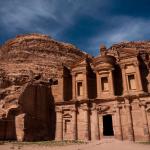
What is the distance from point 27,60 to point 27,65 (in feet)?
9.48

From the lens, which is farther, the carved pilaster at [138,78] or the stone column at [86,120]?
the stone column at [86,120]

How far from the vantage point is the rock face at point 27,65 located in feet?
84.8

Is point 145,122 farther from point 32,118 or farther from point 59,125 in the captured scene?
point 32,118

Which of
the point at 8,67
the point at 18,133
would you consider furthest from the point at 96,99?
the point at 8,67

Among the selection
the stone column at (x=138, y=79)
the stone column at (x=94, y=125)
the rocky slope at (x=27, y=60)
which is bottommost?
the stone column at (x=94, y=125)

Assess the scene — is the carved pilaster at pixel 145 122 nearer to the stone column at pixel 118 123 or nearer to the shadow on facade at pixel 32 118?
the stone column at pixel 118 123

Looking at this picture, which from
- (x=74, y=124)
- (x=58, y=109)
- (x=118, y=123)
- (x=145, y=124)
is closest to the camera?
(x=145, y=124)

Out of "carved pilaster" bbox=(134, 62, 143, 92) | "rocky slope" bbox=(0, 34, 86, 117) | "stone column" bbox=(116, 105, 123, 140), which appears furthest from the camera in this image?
"rocky slope" bbox=(0, 34, 86, 117)

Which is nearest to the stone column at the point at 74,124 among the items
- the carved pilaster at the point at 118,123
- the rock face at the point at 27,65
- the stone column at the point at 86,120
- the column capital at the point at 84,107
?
the column capital at the point at 84,107

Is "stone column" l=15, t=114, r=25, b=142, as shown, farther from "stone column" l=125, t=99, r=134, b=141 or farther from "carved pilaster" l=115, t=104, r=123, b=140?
"stone column" l=125, t=99, r=134, b=141

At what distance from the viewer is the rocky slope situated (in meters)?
27.8

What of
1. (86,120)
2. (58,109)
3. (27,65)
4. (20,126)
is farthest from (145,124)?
(27,65)

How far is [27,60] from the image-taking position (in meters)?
41.1

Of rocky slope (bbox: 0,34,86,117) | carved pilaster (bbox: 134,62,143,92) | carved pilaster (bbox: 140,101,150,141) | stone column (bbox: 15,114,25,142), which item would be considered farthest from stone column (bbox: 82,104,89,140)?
rocky slope (bbox: 0,34,86,117)
